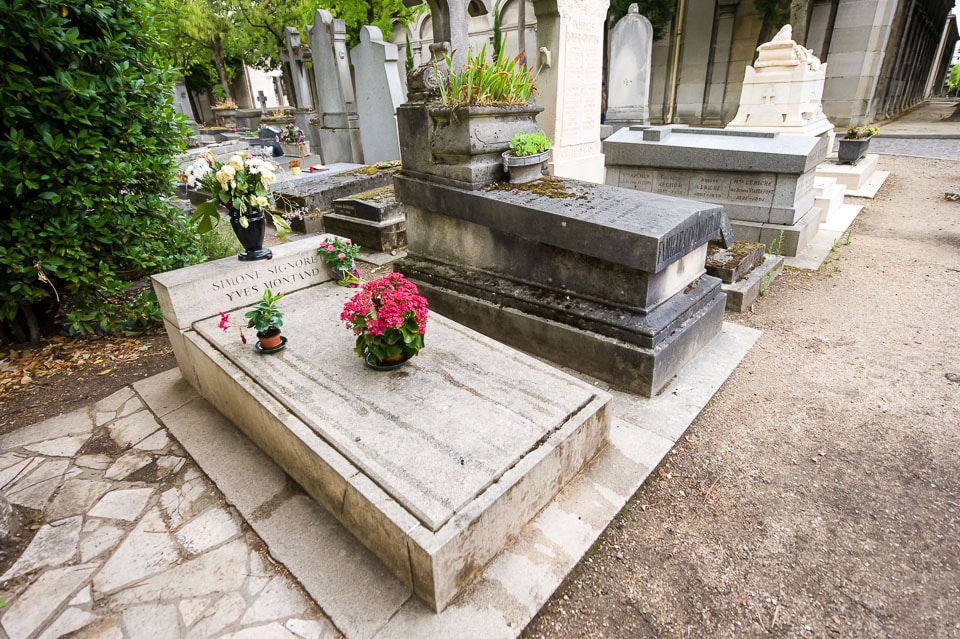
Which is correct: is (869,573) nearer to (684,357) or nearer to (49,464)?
(684,357)

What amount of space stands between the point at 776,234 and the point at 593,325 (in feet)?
12.4

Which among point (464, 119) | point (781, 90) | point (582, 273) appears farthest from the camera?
point (781, 90)

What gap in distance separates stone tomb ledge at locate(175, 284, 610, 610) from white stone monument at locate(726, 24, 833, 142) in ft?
27.4

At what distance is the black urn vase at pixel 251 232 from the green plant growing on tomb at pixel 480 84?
1.74 meters

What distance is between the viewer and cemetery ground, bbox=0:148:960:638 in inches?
82.0

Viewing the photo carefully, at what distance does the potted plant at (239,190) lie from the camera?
135 inches

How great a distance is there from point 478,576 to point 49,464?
2.71 m

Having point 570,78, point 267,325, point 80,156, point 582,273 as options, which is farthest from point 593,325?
point 570,78

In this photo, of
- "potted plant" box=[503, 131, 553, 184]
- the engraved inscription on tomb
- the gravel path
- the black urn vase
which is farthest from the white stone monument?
the black urn vase

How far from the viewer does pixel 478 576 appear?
212cm

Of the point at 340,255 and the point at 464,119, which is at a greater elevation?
the point at 464,119

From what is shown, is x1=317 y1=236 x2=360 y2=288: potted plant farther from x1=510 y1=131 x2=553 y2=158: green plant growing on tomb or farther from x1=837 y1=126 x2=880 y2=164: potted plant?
x1=837 y1=126 x2=880 y2=164: potted plant

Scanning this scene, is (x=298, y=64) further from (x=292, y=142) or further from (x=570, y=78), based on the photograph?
(x=570, y=78)

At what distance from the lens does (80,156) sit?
3.79 meters
